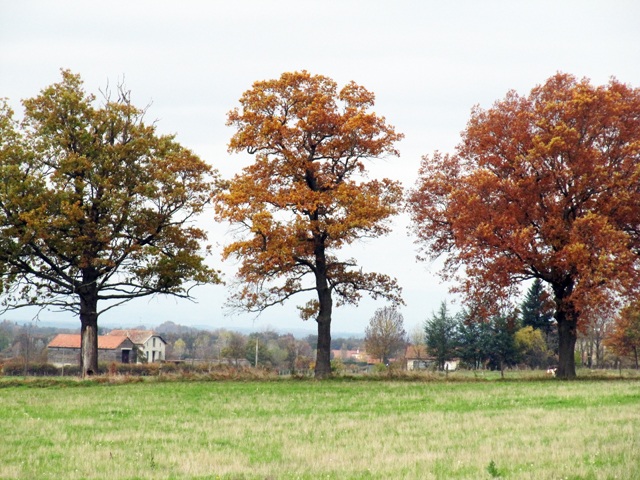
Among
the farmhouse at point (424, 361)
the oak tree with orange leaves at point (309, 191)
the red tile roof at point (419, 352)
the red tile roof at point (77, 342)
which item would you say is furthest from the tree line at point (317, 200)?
the red tile roof at point (77, 342)

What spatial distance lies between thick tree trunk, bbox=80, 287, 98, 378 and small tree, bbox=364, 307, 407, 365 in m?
38.6

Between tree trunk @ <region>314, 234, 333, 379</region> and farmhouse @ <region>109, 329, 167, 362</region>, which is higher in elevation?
tree trunk @ <region>314, 234, 333, 379</region>

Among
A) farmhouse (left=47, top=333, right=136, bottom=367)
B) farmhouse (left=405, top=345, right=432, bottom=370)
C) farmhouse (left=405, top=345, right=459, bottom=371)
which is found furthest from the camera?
farmhouse (left=47, top=333, right=136, bottom=367)

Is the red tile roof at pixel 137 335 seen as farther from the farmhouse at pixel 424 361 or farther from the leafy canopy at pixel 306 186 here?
the leafy canopy at pixel 306 186

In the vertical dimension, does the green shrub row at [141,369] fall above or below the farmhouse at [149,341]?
above

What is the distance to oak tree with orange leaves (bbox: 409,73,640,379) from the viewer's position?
33906 mm

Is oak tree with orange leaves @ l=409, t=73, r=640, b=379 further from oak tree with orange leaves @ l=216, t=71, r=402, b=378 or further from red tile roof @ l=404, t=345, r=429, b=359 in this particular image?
red tile roof @ l=404, t=345, r=429, b=359

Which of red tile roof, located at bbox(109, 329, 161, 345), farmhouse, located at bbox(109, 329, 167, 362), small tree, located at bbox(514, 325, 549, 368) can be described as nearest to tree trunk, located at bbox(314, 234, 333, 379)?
small tree, located at bbox(514, 325, 549, 368)

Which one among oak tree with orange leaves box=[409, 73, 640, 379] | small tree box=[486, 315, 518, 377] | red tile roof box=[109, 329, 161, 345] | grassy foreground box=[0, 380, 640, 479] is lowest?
red tile roof box=[109, 329, 161, 345]

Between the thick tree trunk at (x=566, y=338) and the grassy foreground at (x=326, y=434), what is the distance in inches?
383

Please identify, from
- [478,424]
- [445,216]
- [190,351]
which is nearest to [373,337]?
[445,216]

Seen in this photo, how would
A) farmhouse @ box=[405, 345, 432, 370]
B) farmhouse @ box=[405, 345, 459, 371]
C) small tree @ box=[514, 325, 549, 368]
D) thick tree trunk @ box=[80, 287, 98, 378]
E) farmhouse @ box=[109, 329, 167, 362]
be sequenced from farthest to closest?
farmhouse @ box=[109, 329, 167, 362], farmhouse @ box=[405, 345, 432, 370], farmhouse @ box=[405, 345, 459, 371], small tree @ box=[514, 325, 549, 368], thick tree trunk @ box=[80, 287, 98, 378]

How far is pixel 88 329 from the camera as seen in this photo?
3894cm

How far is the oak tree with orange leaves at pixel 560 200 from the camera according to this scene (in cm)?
3391
